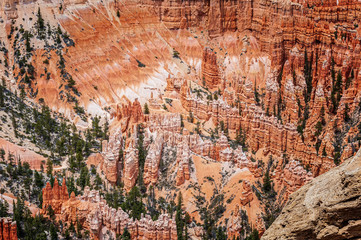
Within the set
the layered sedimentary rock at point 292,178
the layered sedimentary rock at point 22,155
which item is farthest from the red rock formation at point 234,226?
the layered sedimentary rock at point 22,155

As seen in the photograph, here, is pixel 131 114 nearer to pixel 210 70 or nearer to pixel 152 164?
pixel 152 164

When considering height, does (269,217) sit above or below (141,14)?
below

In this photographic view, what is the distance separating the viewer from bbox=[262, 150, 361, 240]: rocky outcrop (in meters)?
17.0

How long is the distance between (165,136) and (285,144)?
665 inches

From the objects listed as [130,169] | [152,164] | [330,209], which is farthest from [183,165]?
[330,209]

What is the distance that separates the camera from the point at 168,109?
91.6 meters

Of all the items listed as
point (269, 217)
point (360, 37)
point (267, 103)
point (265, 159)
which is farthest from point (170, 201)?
point (360, 37)

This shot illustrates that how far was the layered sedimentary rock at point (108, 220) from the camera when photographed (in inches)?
2518

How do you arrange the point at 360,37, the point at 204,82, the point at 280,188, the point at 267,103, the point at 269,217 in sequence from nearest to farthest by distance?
the point at 269,217 → the point at 280,188 → the point at 360,37 → the point at 267,103 → the point at 204,82

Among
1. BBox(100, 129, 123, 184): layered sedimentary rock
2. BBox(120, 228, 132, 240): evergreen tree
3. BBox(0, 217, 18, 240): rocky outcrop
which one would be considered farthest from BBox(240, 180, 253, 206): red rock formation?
BBox(0, 217, 18, 240): rocky outcrop

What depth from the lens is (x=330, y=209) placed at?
57.2 ft

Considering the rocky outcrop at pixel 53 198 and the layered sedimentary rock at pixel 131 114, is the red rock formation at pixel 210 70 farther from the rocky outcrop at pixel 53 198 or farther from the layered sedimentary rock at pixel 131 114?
the rocky outcrop at pixel 53 198

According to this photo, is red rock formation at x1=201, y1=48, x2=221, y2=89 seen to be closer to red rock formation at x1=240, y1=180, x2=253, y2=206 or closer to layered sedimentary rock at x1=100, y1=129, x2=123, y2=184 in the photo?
layered sedimentary rock at x1=100, y1=129, x2=123, y2=184

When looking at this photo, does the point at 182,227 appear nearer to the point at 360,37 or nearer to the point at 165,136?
the point at 165,136
